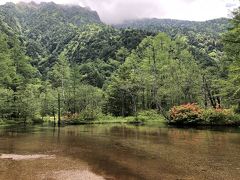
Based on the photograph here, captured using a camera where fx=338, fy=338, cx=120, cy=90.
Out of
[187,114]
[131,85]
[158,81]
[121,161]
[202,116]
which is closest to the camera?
[121,161]

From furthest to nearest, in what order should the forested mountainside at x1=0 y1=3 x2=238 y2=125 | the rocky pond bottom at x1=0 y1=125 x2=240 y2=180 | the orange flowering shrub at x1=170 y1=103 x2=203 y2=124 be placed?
the forested mountainside at x1=0 y1=3 x2=238 y2=125
the orange flowering shrub at x1=170 y1=103 x2=203 y2=124
the rocky pond bottom at x1=0 y1=125 x2=240 y2=180

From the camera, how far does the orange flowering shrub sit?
39138mm

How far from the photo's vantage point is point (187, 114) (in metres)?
39.7

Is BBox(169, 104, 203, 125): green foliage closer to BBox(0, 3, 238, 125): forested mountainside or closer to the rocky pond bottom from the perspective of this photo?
BBox(0, 3, 238, 125): forested mountainside

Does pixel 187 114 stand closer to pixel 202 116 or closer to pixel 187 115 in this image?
pixel 187 115

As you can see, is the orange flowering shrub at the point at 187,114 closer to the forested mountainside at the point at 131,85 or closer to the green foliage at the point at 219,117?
the green foliage at the point at 219,117

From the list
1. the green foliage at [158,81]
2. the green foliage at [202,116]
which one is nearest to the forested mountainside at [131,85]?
the green foliage at [158,81]

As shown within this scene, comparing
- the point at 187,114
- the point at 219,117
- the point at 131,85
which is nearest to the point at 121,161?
the point at 219,117

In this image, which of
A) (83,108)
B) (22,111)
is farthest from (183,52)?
(22,111)

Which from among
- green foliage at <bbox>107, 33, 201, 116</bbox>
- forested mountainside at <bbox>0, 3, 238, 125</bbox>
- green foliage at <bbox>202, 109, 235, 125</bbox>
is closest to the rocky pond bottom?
forested mountainside at <bbox>0, 3, 238, 125</bbox>

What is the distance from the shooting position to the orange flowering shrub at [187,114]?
128 ft

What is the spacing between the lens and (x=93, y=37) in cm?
11462

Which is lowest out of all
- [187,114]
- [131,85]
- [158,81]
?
[187,114]

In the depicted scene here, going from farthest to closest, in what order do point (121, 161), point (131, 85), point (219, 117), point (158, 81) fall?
point (131, 85), point (158, 81), point (219, 117), point (121, 161)
